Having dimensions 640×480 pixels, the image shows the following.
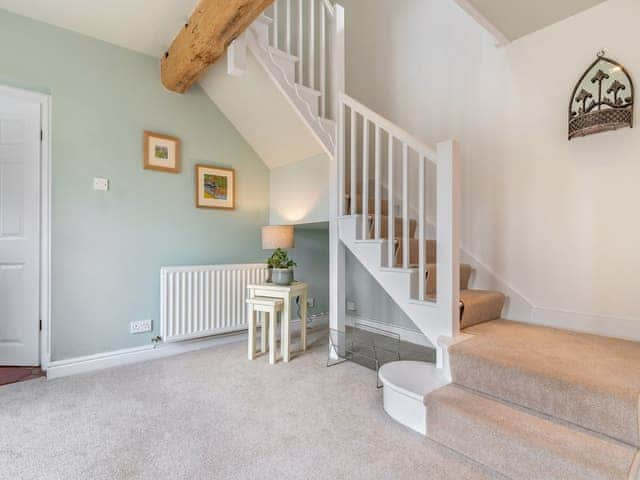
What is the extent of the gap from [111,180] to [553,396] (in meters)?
3.09

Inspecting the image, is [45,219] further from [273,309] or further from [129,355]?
[273,309]

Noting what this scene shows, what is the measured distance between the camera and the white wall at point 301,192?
2795 mm

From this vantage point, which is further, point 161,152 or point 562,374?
point 161,152

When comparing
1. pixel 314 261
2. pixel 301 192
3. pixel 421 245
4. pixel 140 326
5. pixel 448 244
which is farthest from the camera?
pixel 314 261

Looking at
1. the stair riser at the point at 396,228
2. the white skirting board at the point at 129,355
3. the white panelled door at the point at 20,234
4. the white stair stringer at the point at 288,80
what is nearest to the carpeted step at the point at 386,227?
the stair riser at the point at 396,228

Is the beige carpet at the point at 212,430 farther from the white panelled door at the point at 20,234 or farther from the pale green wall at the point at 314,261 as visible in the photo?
Answer: the pale green wall at the point at 314,261

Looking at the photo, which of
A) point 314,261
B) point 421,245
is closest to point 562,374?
point 421,245

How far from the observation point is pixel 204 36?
7.04 ft

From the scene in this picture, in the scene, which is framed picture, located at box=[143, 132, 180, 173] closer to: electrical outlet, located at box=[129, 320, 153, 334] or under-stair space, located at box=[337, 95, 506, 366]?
electrical outlet, located at box=[129, 320, 153, 334]

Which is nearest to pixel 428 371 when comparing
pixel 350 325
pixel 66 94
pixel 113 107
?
pixel 350 325

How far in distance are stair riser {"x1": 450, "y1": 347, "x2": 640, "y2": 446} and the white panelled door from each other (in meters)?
2.91

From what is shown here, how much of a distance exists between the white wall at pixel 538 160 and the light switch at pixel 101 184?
2.71 metres

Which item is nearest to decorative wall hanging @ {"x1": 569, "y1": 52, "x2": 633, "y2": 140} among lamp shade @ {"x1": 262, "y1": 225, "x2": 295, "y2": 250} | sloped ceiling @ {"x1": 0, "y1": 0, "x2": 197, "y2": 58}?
lamp shade @ {"x1": 262, "y1": 225, "x2": 295, "y2": 250}

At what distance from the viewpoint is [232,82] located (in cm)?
272
